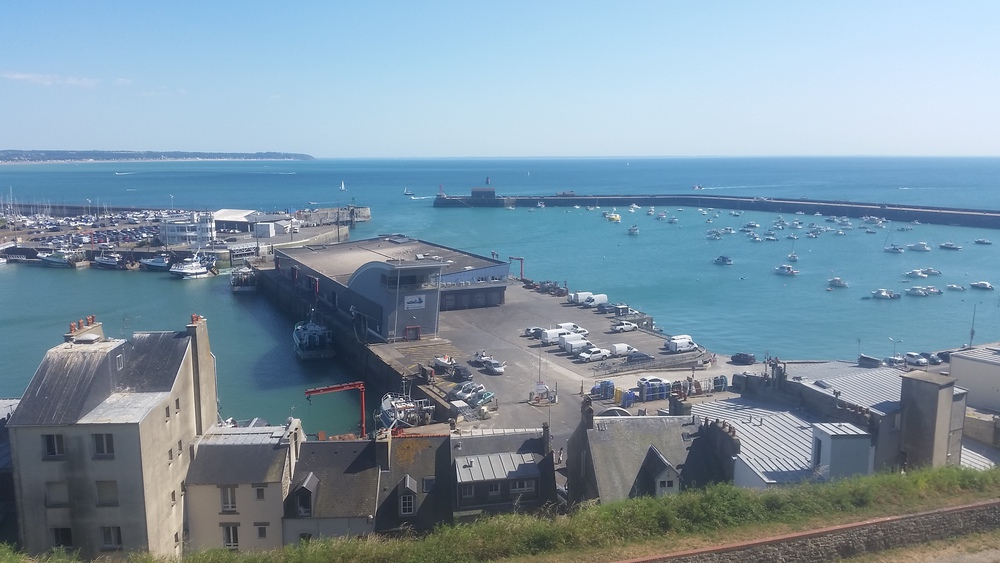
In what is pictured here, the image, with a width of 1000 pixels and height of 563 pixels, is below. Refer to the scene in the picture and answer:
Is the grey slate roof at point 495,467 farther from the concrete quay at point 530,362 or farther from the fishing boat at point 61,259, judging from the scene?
the fishing boat at point 61,259

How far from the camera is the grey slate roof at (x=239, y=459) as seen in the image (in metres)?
12.6

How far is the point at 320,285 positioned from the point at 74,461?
98.1 feet

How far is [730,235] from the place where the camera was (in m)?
79.2

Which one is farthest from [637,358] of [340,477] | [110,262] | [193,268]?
[110,262]

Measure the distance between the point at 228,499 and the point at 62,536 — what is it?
94.8 inches

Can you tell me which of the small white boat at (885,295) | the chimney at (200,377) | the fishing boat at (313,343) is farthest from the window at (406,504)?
the small white boat at (885,295)

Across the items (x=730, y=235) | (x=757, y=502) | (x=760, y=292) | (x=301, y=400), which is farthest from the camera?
(x=730, y=235)

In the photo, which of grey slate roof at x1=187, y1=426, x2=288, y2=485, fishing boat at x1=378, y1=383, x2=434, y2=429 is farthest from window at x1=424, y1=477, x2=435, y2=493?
fishing boat at x1=378, y1=383, x2=434, y2=429

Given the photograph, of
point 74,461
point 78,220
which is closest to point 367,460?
point 74,461

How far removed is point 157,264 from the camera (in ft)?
194

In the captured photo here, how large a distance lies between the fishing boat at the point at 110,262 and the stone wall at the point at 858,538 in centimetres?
6068

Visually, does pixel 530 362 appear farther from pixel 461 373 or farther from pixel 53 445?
pixel 53 445

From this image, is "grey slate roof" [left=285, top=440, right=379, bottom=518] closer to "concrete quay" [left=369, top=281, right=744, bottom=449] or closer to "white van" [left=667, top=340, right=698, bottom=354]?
"concrete quay" [left=369, top=281, right=744, bottom=449]

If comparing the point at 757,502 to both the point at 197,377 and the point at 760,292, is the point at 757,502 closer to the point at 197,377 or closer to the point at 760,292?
the point at 197,377
